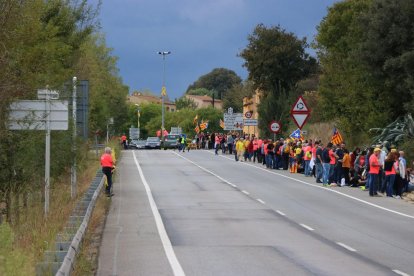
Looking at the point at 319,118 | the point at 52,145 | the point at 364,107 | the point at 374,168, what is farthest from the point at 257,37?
the point at 52,145

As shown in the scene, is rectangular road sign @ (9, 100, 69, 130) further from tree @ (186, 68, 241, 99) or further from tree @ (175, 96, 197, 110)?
tree @ (186, 68, 241, 99)

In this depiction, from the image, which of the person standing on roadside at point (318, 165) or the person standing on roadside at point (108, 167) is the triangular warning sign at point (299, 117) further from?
the person standing on roadside at point (108, 167)

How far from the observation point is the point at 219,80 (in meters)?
171

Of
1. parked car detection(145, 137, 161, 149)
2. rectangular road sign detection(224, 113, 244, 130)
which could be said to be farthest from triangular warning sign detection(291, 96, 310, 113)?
parked car detection(145, 137, 161, 149)

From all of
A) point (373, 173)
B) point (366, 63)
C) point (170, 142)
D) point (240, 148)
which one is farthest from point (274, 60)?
point (373, 173)

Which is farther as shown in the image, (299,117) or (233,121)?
(233,121)

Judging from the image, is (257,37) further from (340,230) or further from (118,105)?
(340,230)

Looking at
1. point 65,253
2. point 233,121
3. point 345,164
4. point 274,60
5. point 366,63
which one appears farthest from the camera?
point 274,60

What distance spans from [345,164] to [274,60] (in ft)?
132

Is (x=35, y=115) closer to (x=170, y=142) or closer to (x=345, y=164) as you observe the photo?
(x=345, y=164)

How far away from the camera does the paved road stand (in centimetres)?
1214

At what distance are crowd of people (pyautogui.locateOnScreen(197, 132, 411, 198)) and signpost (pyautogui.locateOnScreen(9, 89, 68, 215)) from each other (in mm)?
13096

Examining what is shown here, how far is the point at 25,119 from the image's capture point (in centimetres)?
1582

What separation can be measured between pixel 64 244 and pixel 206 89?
17095 cm
